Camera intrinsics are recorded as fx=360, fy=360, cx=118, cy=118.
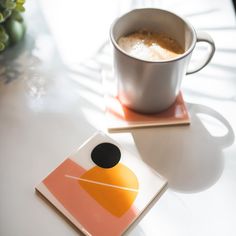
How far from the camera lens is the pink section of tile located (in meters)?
0.47

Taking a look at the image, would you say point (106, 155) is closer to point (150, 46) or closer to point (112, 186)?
point (112, 186)

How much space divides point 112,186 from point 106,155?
57mm

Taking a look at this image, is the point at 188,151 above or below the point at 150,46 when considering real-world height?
below

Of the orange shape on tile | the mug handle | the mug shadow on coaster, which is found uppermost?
the mug handle

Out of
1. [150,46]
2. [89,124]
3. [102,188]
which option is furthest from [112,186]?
[150,46]

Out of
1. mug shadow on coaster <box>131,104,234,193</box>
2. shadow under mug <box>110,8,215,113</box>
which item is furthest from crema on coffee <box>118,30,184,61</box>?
mug shadow on coaster <box>131,104,234,193</box>

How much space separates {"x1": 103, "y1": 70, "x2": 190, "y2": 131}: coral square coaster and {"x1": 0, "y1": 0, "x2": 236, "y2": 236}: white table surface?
1 centimetres

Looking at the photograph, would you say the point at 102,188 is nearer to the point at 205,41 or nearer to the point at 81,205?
the point at 81,205

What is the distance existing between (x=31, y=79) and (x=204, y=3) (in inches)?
16.9

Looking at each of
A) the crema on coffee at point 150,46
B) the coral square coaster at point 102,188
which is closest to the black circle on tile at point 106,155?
the coral square coaster at point 102,188

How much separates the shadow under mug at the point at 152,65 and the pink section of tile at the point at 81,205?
5.9 inches

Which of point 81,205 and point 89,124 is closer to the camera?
point 81,205

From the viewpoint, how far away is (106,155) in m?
0.55

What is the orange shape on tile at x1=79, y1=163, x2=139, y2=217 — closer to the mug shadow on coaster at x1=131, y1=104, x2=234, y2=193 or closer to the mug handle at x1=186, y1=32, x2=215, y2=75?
the mug shadow on coaster at x1=131, y1=104, x2=234, y2=193
